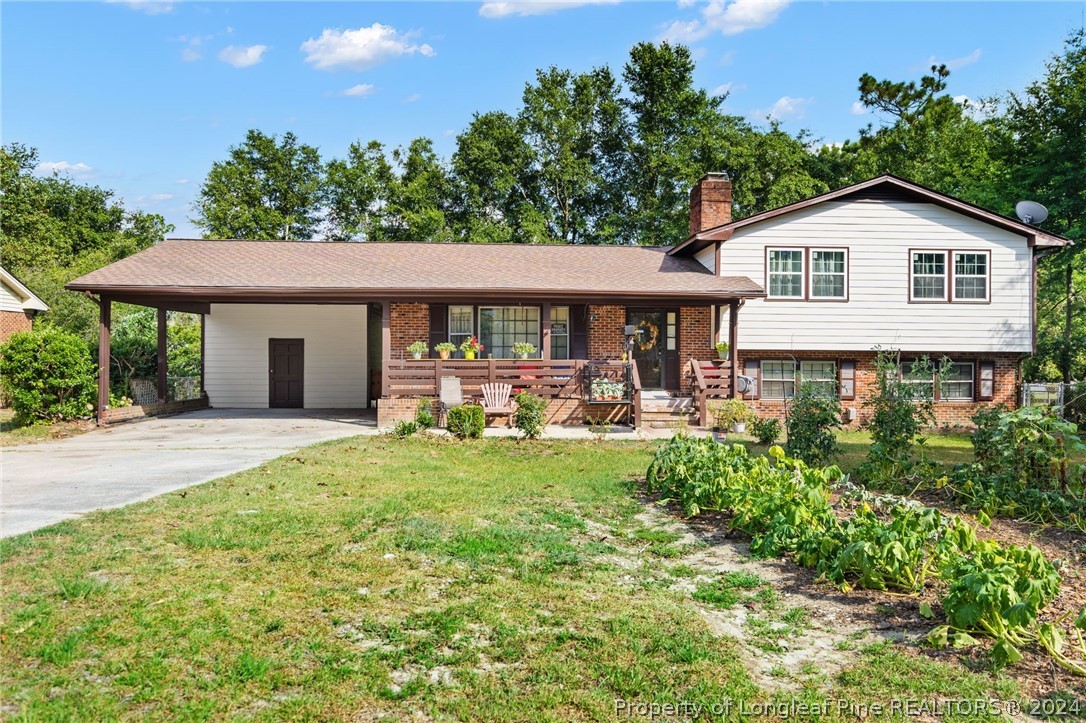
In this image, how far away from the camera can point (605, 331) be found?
55.5 feet

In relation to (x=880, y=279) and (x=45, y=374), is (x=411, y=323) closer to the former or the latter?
(x=45, y=374)

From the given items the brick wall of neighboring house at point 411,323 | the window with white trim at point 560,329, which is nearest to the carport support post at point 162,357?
the brick wall of neighboring house at point 411,323

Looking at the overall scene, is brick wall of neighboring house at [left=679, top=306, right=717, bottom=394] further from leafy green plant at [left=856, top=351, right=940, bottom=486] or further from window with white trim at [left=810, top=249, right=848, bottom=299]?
leafy green plant at [left=856, top=351, right=940, bottom=486]

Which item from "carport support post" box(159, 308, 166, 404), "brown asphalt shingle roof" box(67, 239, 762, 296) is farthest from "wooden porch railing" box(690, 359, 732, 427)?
"carport support post" box(159, 308, 166, 404)

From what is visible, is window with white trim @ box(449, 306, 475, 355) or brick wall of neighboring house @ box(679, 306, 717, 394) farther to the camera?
brick wall of neighboring house @ box(679, 306, 717, 394)

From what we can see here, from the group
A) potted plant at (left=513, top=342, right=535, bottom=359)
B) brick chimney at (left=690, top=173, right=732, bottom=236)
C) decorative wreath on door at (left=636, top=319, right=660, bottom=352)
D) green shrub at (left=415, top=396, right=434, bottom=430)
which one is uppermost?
brick chimney at (left=690, top=173, right=732, bottom=236)

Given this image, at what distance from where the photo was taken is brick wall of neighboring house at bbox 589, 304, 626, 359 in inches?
664

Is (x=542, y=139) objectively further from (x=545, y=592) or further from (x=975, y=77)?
(x=545, y=592)

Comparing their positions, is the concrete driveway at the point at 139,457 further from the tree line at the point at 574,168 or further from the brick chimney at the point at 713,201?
the tree line at the point at 574,168

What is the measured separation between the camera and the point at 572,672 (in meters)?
3.26

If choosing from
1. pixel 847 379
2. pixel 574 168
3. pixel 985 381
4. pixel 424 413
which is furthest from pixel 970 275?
pixel 574 168

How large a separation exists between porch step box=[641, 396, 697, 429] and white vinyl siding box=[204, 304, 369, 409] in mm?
8248

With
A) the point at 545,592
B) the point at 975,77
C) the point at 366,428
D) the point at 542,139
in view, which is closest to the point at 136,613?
the point at 545,592

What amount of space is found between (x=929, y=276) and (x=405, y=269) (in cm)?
1297
